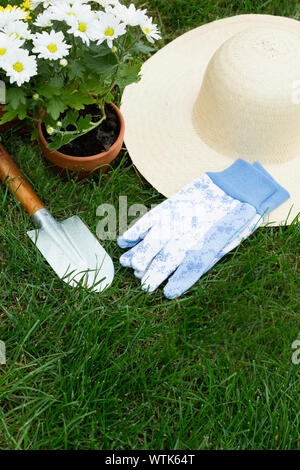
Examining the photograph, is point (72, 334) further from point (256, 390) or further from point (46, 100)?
point (46, 100)

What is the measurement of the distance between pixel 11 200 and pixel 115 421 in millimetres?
768

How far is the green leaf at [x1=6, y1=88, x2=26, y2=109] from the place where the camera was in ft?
4.88

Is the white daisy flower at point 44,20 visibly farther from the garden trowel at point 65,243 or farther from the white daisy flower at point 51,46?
the garden trowel at point 65,243

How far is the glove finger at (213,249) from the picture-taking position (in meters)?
1.60

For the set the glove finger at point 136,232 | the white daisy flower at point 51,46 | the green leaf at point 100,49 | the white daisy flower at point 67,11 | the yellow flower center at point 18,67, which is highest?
the white daisy flower at point 67,11

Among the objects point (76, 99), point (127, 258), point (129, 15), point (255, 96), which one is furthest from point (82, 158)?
point (255, 96)

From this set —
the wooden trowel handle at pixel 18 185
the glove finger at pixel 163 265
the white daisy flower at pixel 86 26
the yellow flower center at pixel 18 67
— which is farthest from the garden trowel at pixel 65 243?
the white daisy flower at pixel 86 26

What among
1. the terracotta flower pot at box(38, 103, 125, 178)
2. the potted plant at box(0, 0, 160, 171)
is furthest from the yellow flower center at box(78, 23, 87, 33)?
the terracotta flower pot at box(38, 103, 125, 178)

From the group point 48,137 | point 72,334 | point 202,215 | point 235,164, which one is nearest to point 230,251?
point 202,215

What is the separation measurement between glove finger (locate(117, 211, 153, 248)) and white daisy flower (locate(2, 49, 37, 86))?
537 mm

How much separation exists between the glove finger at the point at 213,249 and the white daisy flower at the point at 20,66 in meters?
0.68

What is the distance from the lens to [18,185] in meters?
1.71

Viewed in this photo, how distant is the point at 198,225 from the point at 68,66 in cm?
60

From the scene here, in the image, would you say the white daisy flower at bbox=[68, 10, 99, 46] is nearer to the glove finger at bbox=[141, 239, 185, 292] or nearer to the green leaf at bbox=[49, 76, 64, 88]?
the green leaf at bbox=[49, 76, 64, 88]
